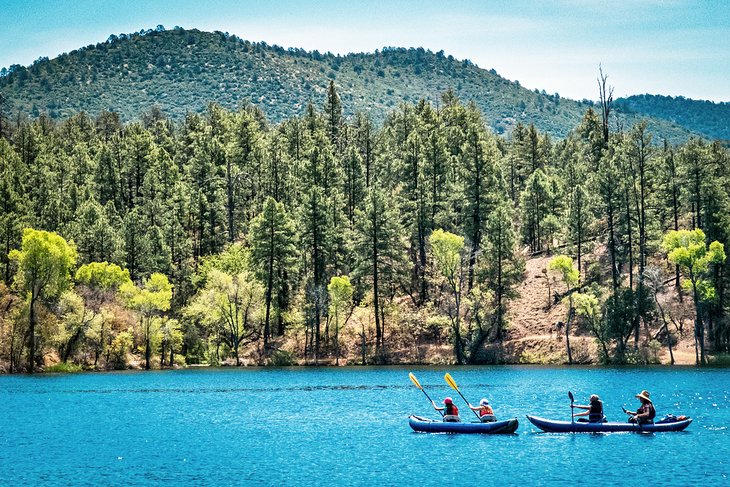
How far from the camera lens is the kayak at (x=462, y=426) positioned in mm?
49844

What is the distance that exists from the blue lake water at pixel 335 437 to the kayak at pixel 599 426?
54 centimetres

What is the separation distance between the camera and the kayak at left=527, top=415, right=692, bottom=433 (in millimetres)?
50500

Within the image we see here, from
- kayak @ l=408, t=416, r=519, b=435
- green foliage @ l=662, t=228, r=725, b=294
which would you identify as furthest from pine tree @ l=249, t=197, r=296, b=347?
kayak @ l=408, t=416, r=519, b=435

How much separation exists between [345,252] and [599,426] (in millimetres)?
68355

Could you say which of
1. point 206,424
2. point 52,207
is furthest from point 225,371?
point 206,424

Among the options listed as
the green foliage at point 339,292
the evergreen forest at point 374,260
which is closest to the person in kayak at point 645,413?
the evergreen forest at point 374,260

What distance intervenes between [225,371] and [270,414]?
4075 cm

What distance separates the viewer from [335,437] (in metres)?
51.0

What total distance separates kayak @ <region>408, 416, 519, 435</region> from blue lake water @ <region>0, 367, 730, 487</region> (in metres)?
0.54

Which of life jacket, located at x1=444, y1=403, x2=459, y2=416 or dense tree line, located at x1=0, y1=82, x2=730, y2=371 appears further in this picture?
dense tree line, located at x1=0, y1=82, x2=730, y2=371

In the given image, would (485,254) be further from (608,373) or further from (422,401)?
(422,401)

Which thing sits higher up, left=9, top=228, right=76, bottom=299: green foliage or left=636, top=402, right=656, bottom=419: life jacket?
left=9, top=228, right=76, bottom=299: green foliage

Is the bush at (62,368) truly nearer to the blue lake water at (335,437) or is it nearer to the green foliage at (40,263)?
the green foliage at (40,263)

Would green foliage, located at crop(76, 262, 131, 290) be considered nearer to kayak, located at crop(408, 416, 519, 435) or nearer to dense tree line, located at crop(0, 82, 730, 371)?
dense tree line, located at crop(0, 82, 730, 371)
